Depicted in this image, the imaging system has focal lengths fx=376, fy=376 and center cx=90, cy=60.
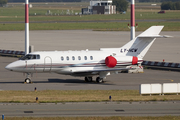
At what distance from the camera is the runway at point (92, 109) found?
70.7 ft

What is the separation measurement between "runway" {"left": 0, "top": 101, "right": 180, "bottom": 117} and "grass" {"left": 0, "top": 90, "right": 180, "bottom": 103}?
37.0 inches

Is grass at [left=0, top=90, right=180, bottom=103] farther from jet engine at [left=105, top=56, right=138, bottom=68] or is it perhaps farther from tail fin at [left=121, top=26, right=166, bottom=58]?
tail fin at [left=121, top=26, right=166, bottom=58]

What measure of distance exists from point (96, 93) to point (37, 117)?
8.86m

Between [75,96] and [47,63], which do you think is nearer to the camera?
[75,96]

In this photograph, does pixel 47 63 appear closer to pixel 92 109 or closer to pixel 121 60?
pixel 121 60

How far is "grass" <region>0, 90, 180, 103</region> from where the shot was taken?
25.8 m

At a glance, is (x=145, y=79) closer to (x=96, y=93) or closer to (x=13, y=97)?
(x=96, y=93)

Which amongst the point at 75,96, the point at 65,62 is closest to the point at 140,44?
the point at 65,62

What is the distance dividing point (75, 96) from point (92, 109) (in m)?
4.28

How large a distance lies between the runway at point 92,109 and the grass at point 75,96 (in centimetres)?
94

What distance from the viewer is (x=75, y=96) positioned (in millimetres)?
27094

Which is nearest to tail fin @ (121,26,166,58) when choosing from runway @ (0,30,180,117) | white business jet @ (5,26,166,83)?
white business jet @ (5,26,166,83)

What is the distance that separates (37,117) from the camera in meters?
20.6

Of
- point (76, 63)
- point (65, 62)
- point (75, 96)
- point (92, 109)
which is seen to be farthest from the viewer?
point (76, 63)
